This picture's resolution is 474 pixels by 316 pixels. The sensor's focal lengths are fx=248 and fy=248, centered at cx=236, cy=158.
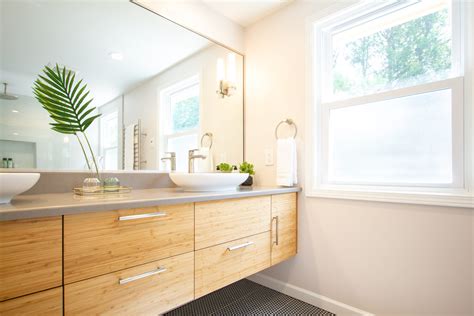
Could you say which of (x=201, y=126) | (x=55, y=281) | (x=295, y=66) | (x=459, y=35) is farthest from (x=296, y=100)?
(x=55, y=281)

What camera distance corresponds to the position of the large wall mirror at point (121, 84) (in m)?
1.19

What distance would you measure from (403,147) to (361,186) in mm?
343

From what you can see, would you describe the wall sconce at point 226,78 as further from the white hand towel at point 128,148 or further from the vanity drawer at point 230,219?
the vanity drawer at point 230,219

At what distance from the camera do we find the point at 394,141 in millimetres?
1547

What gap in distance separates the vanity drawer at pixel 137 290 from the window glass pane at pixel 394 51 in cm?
155

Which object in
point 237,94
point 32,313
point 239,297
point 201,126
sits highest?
point 237,94

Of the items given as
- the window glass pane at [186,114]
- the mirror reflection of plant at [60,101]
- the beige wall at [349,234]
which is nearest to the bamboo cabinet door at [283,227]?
the beige wall at [349,234]

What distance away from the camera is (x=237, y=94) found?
7.48 feet

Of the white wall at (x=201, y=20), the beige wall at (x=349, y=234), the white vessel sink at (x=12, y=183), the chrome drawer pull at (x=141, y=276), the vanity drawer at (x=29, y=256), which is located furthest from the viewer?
the white wall at (x=201, y=20)

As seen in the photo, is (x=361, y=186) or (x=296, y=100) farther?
(x=296, y=100)

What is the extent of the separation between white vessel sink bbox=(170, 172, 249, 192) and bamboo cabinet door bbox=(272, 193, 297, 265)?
0.35 m

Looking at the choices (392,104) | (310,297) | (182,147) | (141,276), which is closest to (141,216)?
(141,276)

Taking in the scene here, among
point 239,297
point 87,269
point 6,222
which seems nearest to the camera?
point 6,222

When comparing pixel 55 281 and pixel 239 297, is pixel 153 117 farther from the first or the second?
pixel 239 297
